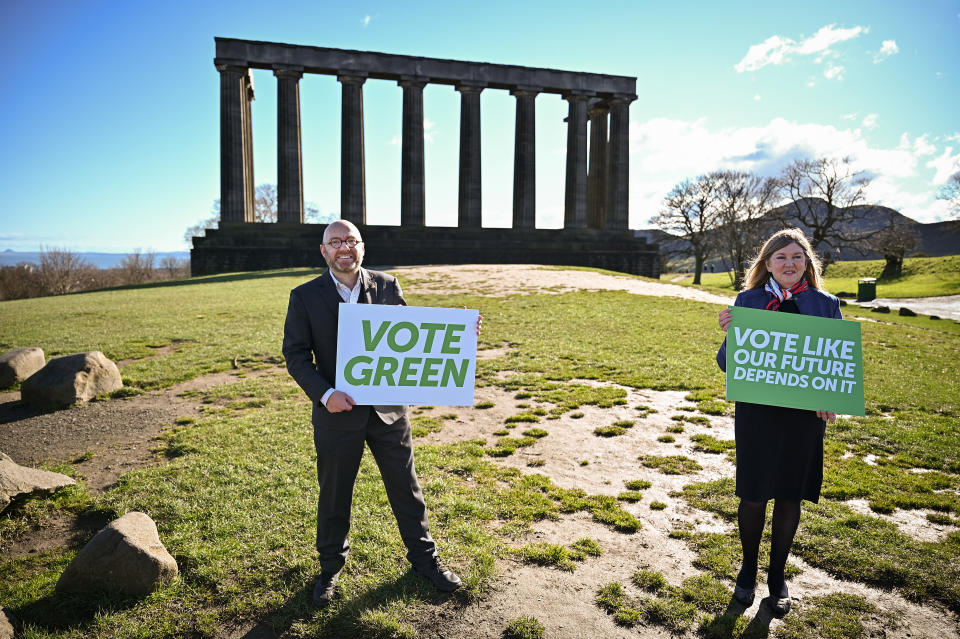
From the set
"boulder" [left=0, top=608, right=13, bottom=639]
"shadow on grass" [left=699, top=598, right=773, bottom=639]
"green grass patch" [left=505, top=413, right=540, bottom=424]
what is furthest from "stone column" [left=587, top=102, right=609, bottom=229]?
"boulder" [left=0, top=608, right=13, bottom=639]

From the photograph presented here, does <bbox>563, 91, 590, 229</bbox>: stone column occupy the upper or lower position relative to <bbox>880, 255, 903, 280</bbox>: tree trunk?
upper

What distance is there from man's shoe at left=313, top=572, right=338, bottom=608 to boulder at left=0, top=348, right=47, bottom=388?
9821 mm

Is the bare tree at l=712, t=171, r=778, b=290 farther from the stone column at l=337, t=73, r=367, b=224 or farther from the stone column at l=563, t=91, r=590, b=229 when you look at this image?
the stone column at l=337, t=73, r=367, b=224

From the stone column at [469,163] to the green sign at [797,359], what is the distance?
39.7 metres

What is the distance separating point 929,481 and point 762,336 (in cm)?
391

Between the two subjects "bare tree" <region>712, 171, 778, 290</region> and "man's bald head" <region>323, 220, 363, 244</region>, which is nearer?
"man's bald head" <region>323, 220, 363, 244</region>

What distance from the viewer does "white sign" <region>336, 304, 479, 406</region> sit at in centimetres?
365

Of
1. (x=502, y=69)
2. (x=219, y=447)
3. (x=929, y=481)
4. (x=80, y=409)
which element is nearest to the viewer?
(x=929, y=481)

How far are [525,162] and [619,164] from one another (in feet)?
29.1

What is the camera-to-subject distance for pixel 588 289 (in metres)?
23.9

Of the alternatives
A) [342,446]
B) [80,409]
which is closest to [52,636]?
[342,446]

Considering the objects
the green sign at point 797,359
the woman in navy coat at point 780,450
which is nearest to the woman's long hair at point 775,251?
the woman in navy coat at point 780,450

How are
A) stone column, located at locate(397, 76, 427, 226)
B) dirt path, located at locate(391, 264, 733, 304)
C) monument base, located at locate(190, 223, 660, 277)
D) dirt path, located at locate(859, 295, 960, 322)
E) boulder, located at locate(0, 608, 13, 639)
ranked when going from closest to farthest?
boulder, located at locate(0, 608, 13, 639)
dirt path, located at locate(391, 264, 733, 304)
dirt path, located at locate(859, 295, 960, 322)
monument base, located at locate(190, 223, 660, 277)
stone column, located at locate(397, 76, 427, 226)

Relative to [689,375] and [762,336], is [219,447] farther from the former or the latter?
[689,375]
